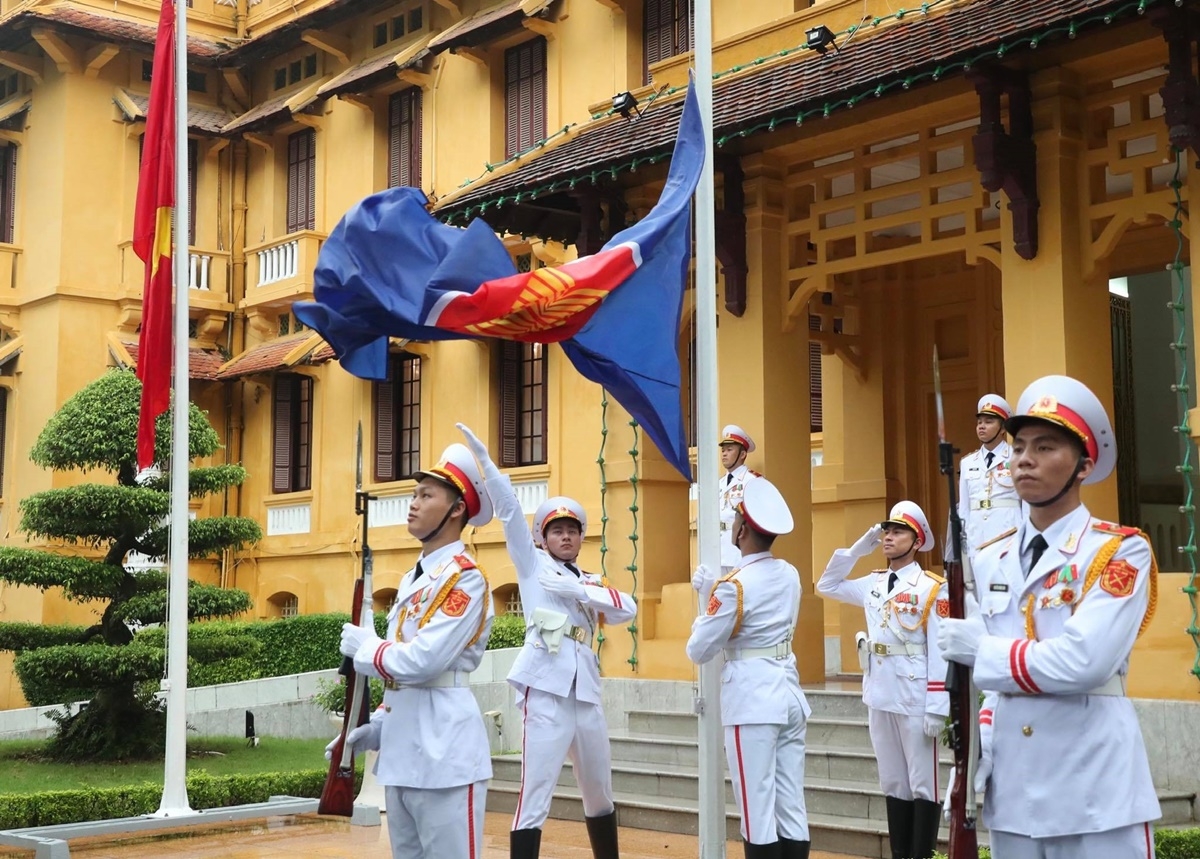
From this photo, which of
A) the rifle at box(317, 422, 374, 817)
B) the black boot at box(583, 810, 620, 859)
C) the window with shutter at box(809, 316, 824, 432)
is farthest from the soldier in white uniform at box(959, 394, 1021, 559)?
the window with shutter at box(809, 316, 824, 432)

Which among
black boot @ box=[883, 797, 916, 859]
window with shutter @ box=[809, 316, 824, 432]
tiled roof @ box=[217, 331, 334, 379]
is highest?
tiled roof @ box=[217, 331, 334, 379]

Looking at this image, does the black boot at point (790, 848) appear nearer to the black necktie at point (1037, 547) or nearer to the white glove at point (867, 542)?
the white glove at point (867, 542)

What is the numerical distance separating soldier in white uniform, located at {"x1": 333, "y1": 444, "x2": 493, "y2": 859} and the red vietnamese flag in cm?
648

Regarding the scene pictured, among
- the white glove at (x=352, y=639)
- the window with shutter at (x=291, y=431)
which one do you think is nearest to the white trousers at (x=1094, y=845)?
the white glove at (x=352, y=639)

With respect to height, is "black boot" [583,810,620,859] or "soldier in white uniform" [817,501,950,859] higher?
"soldier in white uniform" [817,501,950,859]

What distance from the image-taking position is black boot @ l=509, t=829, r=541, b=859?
857 cm

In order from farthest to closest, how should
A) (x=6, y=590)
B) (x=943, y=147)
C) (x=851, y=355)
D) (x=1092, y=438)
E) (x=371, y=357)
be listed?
(x=6, y=590)
(x=851, y=355)
(x=943, y=147)
(x=371, y=357)
(x=1092, y=438)

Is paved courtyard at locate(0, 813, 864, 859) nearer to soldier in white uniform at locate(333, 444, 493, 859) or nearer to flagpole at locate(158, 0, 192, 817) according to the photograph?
flagpole at locate(158, 0, 192, 817)

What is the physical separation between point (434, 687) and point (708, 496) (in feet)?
6.96

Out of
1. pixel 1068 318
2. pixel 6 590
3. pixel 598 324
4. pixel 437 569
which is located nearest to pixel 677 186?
pixel 598 324

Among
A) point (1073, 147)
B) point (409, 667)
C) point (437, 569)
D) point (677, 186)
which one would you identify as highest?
point (1073, 147)

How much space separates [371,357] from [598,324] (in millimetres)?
1713

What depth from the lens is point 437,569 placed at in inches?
258

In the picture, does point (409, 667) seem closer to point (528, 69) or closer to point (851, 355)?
point (851, 355)
